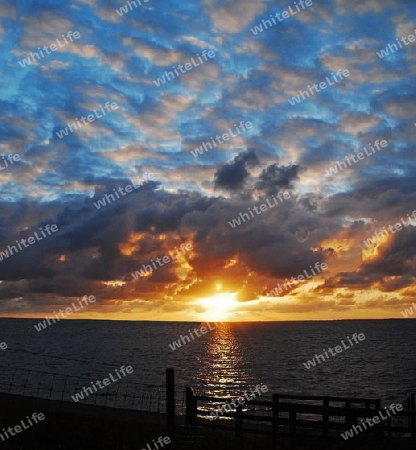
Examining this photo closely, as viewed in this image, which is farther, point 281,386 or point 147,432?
point 281,386

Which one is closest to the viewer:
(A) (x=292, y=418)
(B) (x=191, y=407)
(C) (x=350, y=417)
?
(A) (x=292, y=418)

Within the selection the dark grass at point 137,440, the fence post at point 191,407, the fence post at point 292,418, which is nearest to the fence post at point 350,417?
the dark grass at point 137,440

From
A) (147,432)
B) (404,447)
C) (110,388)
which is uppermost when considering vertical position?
(110,388)

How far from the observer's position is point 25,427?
19234 millimetres

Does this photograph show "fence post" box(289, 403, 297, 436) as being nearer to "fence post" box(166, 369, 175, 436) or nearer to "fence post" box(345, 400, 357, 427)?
"fence post" box(345, 400, 357, 427)

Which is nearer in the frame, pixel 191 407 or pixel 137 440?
pixel 137 440

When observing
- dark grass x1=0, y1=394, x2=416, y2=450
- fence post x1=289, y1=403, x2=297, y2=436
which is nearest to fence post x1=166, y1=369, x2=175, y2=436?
dark grass x1=0, y1=394, x2=416, y2=450

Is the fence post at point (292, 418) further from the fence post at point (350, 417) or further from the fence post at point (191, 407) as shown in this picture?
the fence post at point (191, 407)

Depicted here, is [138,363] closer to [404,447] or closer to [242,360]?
[242,360]

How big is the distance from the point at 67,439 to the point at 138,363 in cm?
8432

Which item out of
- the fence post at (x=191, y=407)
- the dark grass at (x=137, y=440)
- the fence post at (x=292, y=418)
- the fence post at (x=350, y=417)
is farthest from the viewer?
the fence post at (x=191, y=407)

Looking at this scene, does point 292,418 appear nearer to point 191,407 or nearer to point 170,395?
point 191,407

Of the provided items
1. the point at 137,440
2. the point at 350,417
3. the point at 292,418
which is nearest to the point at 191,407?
the point at 137,440

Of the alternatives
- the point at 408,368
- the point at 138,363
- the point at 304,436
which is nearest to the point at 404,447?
the point at 304,436
